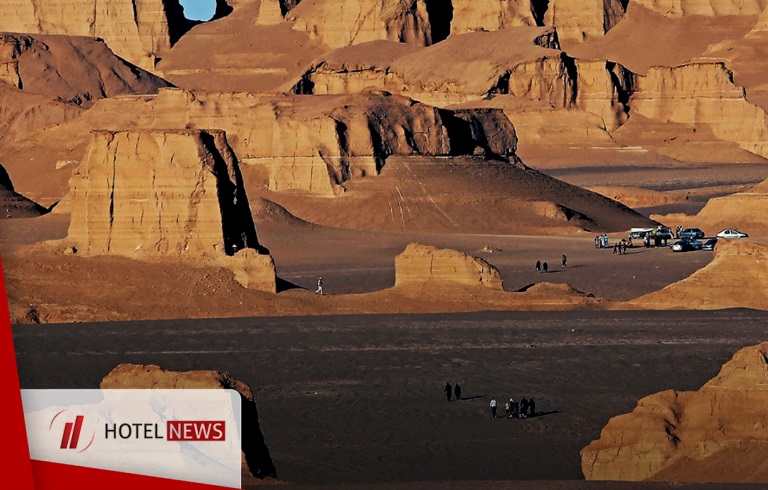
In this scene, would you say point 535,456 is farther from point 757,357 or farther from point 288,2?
point 288,2

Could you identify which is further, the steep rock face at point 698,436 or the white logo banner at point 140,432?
the steep rock face at point 698,436

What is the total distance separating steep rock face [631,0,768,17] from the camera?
171m

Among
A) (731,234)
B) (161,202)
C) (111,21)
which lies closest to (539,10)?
(111,21)

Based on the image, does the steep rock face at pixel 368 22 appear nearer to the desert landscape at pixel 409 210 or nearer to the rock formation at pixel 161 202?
the desert landscape at pixel 409 210

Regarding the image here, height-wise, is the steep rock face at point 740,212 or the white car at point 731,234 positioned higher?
the steep rock face at point 740,212

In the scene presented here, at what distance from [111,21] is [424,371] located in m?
151

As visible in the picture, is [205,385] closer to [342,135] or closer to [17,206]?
[17,206]

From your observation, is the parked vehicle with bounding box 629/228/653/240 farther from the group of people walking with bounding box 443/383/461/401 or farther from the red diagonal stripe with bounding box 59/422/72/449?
the red diagonal stripe with bounding box 59/422/72/449

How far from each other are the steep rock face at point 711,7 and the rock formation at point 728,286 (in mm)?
133566

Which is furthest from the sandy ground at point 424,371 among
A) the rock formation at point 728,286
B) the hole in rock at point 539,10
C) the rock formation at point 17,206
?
the hole in rock at point 539,10

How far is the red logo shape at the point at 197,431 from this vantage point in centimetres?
871

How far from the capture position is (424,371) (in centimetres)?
3073

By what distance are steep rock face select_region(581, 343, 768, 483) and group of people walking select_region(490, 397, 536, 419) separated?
588 centimetres

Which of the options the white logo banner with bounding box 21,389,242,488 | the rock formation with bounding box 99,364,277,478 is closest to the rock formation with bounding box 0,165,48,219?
the rock formation with bounding box 99,364,277,478
